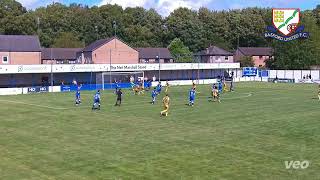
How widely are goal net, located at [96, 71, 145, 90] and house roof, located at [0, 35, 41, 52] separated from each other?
47.9ft

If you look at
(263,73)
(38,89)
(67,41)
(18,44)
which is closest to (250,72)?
(263,73)

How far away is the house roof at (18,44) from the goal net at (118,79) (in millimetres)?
14594

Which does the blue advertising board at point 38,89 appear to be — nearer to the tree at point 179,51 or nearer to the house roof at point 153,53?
the house roof at point 153,53

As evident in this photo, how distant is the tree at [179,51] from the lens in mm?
106537

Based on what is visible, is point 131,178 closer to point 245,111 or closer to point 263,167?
point 263,167

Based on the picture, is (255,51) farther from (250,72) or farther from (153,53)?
(250,72)

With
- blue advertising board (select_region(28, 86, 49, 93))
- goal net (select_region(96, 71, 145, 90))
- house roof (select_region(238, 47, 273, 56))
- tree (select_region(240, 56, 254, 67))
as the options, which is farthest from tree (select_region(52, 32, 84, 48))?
blue advertising board (select_region(28, 86, 49, 93))

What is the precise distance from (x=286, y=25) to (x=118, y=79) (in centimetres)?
3325

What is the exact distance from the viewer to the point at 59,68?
6588cm

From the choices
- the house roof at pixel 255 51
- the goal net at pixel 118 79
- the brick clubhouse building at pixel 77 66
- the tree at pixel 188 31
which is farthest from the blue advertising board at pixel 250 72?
the tree at pixel 188 31

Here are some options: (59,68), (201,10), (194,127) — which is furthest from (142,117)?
(201,10)

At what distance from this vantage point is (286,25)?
85.2 metres

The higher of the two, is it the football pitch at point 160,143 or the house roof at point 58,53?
the house roof at point 58,53

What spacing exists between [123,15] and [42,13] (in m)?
21.0
